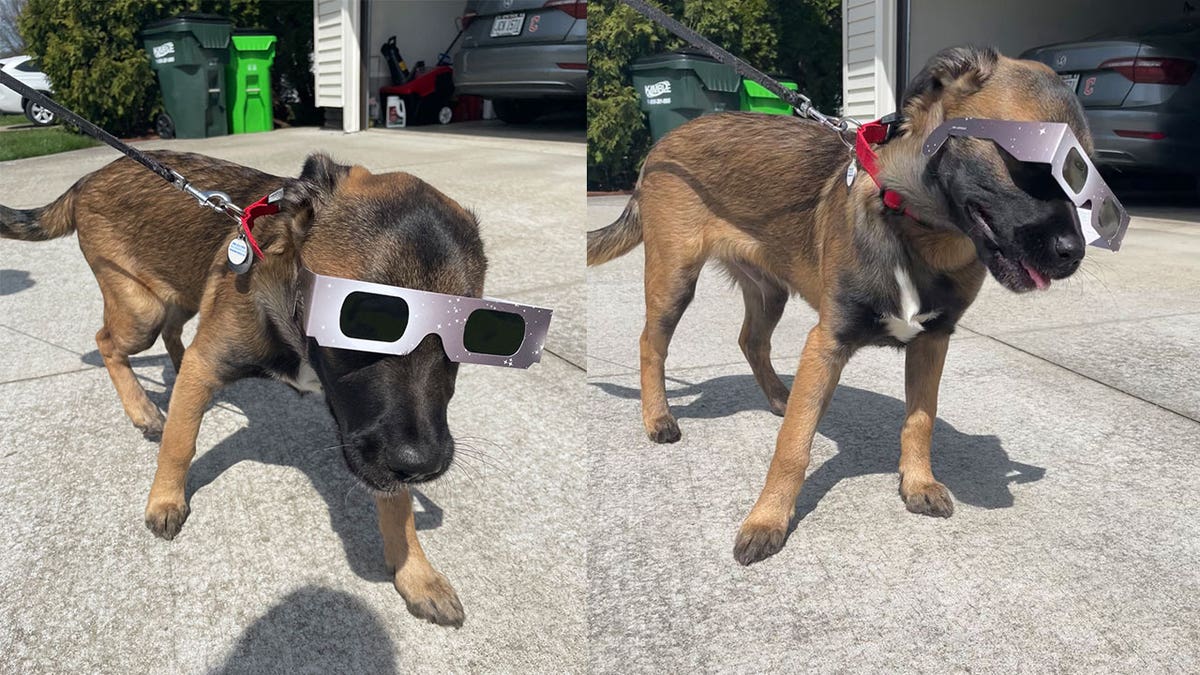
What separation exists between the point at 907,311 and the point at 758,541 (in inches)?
36.9

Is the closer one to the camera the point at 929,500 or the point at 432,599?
the point at 432,599

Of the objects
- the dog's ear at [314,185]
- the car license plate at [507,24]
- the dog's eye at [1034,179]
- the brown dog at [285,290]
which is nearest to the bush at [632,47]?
the car license plate at [507,24]

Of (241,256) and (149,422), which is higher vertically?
(241,256)

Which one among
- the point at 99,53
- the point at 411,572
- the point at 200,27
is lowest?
the point at 411,572

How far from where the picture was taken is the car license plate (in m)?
13.2

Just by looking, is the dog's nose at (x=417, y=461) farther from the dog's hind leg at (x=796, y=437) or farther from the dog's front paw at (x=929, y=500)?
the dog's front paw at (x=929, y=500)

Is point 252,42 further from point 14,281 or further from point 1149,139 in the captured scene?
point 1149,139

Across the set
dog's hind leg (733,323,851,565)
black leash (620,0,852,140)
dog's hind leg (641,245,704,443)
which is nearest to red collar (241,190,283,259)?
black leash (620,0,852,140)

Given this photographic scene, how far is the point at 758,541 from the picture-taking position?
128 inches

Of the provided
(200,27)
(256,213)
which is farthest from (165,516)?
(200,27)

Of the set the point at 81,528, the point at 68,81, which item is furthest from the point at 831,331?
the point at 68,81

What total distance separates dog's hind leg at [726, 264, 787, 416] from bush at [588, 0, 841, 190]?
803cm

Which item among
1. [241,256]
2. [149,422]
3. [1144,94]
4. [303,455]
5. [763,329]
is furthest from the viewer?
[1144,94]

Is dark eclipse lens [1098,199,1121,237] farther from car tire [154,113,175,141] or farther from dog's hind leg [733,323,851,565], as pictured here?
car tire [154,113,175,141]
